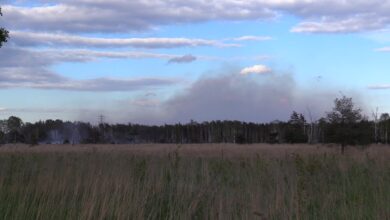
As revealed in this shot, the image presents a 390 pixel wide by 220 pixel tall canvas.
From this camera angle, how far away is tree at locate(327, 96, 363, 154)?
92.2 ft

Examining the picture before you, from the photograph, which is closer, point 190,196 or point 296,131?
point 190,196

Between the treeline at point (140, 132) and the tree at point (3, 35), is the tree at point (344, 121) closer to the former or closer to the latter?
the tree at point (3, 35)

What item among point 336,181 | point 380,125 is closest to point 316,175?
point 336,181

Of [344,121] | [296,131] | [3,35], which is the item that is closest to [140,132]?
[296,131]

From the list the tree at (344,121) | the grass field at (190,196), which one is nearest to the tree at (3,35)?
the grass field at (190,196)

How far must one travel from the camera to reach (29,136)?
13388cm

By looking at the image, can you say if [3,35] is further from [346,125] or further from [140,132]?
[140,132]

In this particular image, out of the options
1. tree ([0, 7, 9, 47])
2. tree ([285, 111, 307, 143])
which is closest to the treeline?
tree ([285, 111, 307, 143])

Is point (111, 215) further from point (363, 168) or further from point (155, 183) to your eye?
point (363, 168)

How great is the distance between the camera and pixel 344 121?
28.7 m

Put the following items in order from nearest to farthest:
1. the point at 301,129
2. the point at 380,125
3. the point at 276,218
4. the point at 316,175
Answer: the point at 276,218
the point at 316,175
the point at 380,125
the point at 301,129

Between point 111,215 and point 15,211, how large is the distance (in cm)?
138

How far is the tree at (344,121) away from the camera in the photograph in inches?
1107

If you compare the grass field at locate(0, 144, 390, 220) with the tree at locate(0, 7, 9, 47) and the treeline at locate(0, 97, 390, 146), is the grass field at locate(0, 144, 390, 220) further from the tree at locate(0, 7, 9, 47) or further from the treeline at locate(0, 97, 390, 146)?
the treeline at locate(0, 97, 390, 146)
